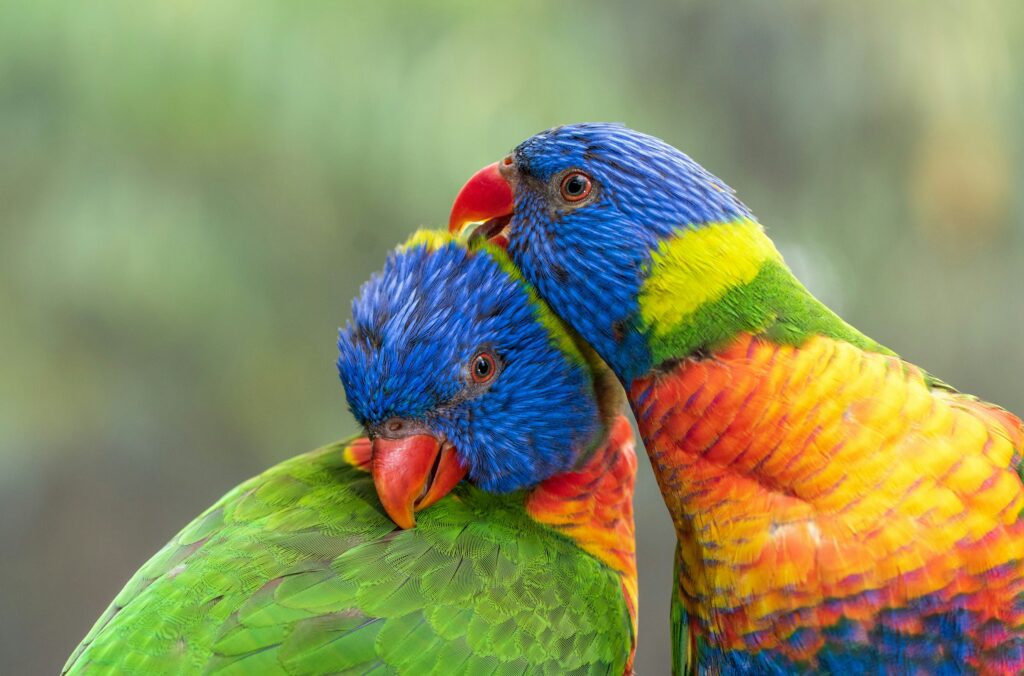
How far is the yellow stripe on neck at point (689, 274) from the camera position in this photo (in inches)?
49.6

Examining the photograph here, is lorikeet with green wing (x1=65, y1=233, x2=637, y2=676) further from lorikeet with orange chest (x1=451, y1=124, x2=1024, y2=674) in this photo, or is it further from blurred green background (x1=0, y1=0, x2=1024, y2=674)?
blurred green background (x1=0, y1=0, x2=1024, y2=674)

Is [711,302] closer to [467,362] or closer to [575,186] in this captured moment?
[575,186]

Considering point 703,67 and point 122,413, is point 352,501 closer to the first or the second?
point 122,413

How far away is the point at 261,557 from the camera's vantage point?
1.32 meters

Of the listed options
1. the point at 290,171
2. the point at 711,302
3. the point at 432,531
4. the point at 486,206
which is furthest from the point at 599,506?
the point at 290,171

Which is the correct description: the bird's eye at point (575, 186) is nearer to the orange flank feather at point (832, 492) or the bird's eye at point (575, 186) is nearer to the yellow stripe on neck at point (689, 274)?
the yellow stripe on neck at point (689, 274)

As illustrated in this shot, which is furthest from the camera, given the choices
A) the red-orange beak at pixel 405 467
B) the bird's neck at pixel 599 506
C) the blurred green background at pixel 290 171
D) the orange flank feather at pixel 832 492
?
the blurred green background at pixel 290 171

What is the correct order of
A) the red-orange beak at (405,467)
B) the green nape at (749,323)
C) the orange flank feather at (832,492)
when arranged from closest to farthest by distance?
the orange flank feather at (832,492) → the green nape at (749,323) → the red-orange beak at (405,467)

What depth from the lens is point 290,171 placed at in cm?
256

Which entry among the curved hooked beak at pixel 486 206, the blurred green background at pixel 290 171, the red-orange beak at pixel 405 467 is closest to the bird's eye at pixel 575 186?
the curved hooked beak at pixel 486 206

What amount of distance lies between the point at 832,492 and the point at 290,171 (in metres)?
1.89

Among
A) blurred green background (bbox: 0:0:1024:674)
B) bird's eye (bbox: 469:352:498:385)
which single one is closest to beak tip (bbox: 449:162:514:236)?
bird's eye (bbox: 469:352:498:385)

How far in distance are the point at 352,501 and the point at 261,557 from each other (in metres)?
0.19

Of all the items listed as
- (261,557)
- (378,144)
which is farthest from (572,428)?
(378,144)
